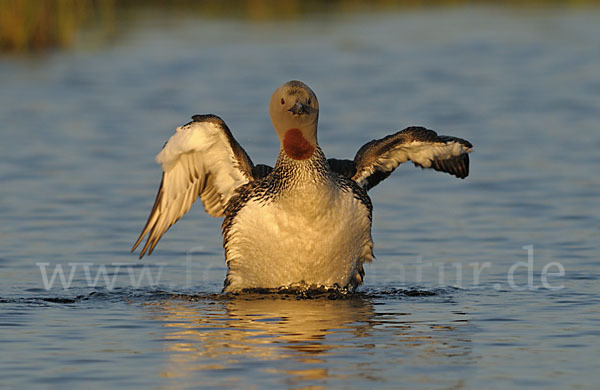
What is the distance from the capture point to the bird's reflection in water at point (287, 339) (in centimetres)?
711

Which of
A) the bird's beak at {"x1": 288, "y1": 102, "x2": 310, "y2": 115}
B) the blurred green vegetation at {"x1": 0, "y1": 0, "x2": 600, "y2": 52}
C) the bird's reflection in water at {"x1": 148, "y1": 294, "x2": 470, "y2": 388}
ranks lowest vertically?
the bird's reflection in water at {"x1": 148, "y1": 294, "x2": 470, "y2": 388}

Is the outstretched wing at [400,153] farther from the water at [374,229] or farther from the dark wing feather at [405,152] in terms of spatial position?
the water at [374,229]

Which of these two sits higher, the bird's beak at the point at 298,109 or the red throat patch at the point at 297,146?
the bird's beak at the point at 298,109

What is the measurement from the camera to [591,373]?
6969 millimetres

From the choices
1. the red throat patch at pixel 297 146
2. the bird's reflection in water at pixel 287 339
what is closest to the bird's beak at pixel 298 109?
the red throat patch at pixel 297 146

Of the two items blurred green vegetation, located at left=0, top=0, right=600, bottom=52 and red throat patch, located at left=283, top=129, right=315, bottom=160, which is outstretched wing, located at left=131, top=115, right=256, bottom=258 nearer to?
red throat patch, located at left=283, top=129, right=315, bottom=160

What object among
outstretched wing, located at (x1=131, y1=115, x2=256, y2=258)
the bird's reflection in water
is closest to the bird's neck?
outstretched wing, located at (x1=131, y1=115, x2=256, y2=258)

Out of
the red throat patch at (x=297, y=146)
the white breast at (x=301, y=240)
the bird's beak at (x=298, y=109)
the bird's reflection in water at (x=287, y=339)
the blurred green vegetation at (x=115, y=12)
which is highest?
the blurred green vegetation at (x=115, y=12)

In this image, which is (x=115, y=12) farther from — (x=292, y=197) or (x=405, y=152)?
(x=292, y=197)

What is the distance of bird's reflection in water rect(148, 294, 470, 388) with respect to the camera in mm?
7113

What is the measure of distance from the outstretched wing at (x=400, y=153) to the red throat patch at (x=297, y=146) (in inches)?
40.5

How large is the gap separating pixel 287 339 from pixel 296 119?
1.97 meters

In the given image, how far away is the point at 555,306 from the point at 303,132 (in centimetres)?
229

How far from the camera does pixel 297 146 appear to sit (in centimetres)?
922
